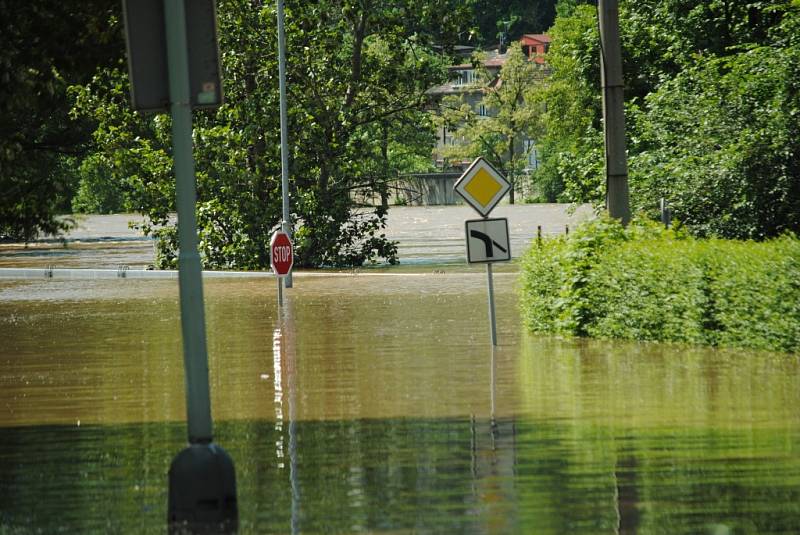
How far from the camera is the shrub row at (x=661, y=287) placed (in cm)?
1554

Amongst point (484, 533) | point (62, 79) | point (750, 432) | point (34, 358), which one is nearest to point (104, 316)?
point (34, 358)

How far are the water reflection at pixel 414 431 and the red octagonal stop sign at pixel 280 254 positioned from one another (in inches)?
167

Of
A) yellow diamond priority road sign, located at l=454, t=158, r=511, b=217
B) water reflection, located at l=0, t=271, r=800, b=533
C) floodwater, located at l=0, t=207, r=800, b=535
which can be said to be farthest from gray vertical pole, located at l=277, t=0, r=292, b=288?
yellow diamond priority road sign, located at l=454, t=158, r=511, b=217

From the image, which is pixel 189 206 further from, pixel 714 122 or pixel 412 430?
pixel 714 122

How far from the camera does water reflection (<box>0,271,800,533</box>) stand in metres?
8.08

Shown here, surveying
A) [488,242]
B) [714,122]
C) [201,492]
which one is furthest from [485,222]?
[714,122]

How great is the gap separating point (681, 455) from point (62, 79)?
910 centimetres

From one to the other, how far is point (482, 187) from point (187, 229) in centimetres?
1056

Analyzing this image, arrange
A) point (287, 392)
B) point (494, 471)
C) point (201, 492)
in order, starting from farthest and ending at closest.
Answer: point (287, 392)
point (494, 471)
point (201, 492)

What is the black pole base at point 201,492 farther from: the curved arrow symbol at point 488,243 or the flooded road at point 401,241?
the flooded road at point 401,241

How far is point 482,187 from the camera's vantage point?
1839 cm

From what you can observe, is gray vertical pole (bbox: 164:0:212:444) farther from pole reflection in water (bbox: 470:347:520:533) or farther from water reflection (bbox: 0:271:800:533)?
pole reflection in water (bbox: 470:347:520:533)

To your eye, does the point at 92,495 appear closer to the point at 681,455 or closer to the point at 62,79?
the point at 681,455

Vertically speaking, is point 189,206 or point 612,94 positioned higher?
point 612,94
